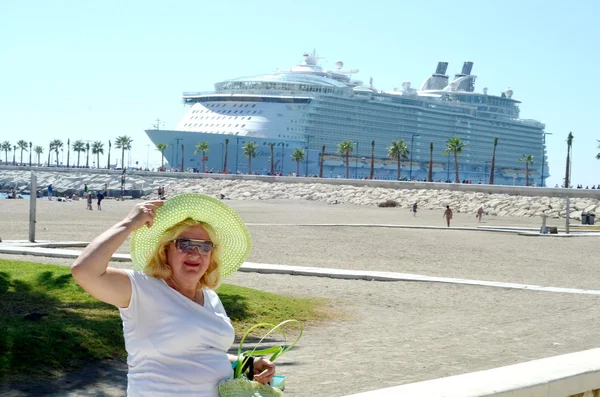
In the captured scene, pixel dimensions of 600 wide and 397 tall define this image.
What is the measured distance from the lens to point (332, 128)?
10306 cm

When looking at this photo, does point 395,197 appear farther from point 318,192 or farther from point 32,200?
point 32,200

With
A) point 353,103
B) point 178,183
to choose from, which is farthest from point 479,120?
point 178,183

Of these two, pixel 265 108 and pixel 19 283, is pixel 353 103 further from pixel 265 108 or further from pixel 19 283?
pixel 19 283

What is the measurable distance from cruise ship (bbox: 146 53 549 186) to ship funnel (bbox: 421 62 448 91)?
41.7 ft

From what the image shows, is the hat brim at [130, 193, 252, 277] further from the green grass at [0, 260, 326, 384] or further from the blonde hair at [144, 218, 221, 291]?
the green grass at [0, 260, 326, 384]

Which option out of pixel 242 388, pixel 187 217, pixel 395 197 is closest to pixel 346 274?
pixel 187 217

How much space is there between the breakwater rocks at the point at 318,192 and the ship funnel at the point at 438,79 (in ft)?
163

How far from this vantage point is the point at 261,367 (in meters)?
3.17

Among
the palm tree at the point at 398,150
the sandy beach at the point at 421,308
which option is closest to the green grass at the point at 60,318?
the sandy beach at the point at 421,308

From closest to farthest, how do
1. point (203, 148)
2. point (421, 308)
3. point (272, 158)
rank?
point (421, 308) < point (272, 158) < point (203, 148)

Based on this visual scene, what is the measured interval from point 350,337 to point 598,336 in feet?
8.71

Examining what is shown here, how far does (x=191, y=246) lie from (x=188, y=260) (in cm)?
5

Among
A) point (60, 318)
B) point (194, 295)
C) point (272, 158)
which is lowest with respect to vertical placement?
point (60, 318)

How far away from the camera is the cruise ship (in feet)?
330
